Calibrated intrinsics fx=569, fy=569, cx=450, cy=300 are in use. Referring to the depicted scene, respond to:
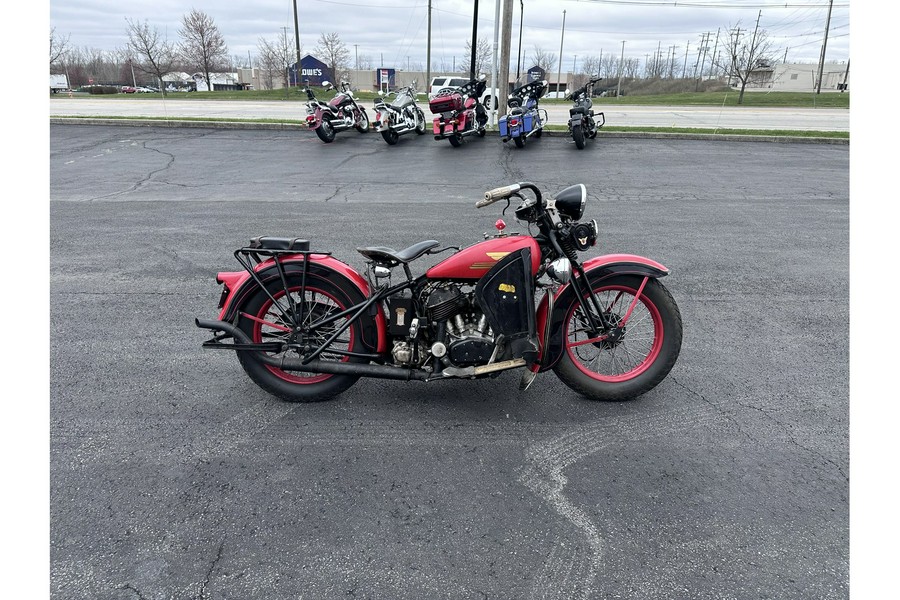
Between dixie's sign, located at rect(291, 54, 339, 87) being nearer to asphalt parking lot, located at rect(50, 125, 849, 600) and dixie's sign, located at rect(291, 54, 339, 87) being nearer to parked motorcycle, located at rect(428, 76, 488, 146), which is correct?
parked motorcycle, located at rect(428, 76, 488, 146)

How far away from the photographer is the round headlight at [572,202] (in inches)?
131

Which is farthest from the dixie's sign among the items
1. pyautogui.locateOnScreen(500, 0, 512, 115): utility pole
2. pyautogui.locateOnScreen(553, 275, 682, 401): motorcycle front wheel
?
pyautogui.locateOnScreen(553, 275, 682, 401): motorcycle front wheel

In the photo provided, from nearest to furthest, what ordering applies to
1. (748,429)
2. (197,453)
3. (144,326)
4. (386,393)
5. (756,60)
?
(197,453)
(748,429)
(386,393)
(144,326)
(756,60)

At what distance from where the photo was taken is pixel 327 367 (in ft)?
11.5

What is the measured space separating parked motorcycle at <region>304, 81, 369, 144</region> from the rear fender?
12.3 meters

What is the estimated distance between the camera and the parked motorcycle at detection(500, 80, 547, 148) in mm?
13805

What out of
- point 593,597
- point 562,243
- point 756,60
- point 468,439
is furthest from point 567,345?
point 756,60

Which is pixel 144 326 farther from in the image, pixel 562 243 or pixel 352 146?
pixel 352 146

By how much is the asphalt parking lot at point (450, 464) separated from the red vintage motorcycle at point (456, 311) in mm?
268

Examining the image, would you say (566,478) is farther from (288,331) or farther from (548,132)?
(548,132)

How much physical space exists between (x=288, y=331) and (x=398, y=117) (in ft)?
40.8

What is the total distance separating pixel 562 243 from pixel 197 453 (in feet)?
7.92

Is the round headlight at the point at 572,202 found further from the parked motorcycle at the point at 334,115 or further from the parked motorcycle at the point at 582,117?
the parked motorcycle at the point at 334,115

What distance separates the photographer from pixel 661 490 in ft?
9.45
